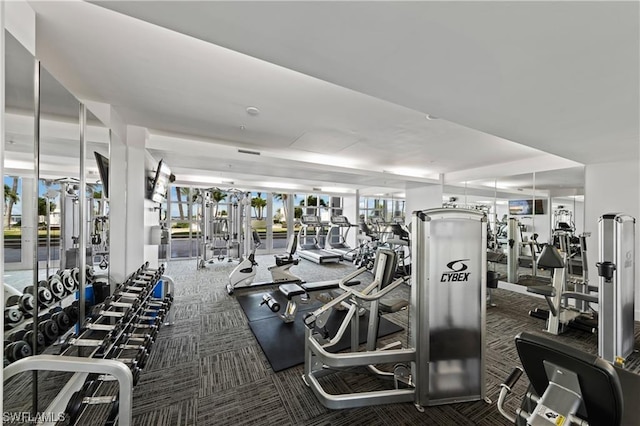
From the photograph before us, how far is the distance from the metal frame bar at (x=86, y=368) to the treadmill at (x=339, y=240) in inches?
279

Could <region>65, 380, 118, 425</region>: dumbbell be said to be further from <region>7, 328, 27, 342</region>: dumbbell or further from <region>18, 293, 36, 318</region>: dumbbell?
<region>18, 293, 36, 318</region>: dumbbell

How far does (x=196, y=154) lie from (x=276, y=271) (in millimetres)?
2705

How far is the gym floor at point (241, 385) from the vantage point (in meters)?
1.99

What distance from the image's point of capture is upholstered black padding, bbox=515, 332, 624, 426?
2.66ft

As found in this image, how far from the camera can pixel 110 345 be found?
5.57 ft

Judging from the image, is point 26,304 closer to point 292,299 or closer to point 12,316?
point 12,316

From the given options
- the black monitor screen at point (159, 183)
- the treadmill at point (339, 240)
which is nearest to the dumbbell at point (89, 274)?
the black monitor screen at point (159, 183)

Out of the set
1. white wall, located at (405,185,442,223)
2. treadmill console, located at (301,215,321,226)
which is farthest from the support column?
white wall, located at (405,185,442,223)

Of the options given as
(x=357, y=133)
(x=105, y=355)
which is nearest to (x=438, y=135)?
(x=357, y=133)

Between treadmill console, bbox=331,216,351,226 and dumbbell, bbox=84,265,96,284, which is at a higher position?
treadmill console, bbox=331,216,351,226

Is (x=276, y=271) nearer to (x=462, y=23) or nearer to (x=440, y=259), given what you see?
(x=440, y=259)

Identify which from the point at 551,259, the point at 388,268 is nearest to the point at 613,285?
the point at 551,259

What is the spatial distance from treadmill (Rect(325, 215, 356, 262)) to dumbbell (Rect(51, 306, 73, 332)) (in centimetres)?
670

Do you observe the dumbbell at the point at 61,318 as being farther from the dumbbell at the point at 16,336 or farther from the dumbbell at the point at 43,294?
the dumbbell at the point at 16,336
